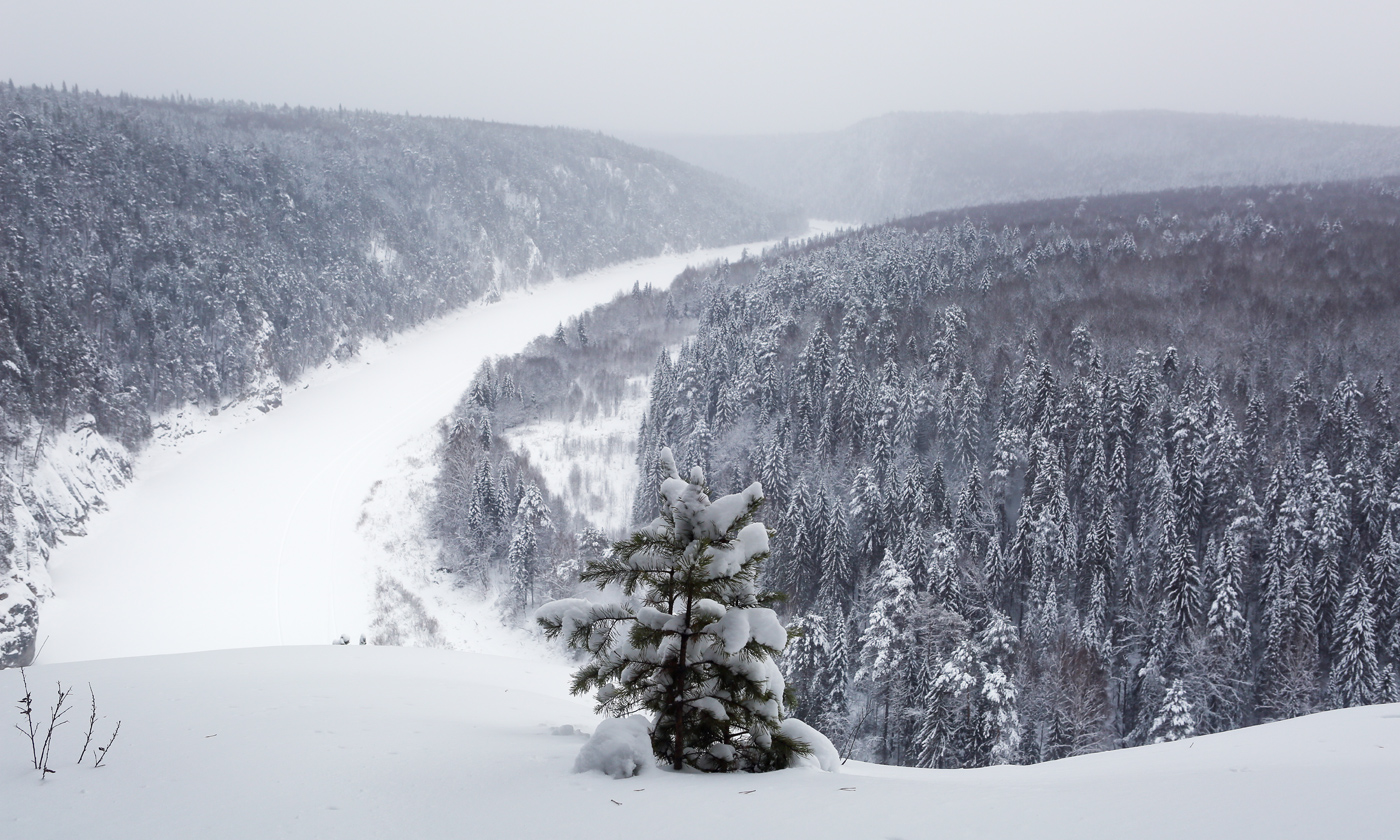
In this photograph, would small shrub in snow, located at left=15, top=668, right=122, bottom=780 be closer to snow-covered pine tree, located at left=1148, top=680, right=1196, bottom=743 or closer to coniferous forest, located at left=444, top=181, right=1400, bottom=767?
coniferous forest, located at left=444, top=181, right=1400, bottom=767

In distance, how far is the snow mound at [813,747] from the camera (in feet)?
26.5

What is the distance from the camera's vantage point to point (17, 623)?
4212 centimetres

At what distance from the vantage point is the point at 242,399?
324 feet

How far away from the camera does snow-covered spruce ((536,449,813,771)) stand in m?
7.57

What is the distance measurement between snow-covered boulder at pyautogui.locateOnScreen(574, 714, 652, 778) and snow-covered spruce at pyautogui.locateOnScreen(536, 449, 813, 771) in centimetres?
66

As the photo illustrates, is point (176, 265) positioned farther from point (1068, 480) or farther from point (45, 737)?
point (1068, 480)

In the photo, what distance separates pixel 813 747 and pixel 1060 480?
5581 centimetres

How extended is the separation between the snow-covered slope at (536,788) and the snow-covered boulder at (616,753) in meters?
0.16

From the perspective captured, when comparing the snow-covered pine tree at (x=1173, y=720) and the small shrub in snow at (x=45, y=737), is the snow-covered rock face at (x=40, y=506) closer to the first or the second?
the small shrub in snow at (x=45, y=737)

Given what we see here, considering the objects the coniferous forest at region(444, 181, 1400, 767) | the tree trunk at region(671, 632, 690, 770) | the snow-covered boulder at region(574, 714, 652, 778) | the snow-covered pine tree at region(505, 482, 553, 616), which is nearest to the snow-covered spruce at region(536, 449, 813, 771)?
the tree trunk at region(671, 632, 690, 770)

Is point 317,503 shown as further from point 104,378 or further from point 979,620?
point 979,620

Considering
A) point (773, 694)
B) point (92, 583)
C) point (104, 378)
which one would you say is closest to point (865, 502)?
point (773, 694)

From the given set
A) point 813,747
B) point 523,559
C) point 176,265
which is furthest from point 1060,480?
point 176,265

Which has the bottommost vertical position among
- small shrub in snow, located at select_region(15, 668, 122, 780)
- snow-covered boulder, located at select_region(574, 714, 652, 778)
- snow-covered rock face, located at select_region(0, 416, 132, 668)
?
snow-covered rock face, located at select_region(0, 416, 132, 668)
